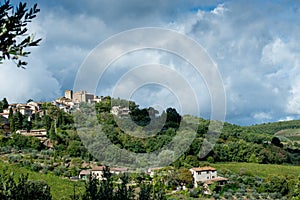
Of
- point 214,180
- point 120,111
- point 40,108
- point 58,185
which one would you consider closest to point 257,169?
point 214,180

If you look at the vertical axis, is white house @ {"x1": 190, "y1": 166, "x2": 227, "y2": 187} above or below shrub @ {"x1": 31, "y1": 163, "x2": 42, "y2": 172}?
below

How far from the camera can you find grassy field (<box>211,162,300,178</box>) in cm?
4372

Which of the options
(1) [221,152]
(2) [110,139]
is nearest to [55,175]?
(2) [110,139]

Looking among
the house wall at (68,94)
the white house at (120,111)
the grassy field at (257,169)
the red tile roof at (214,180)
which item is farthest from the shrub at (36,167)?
the house wall at (68,94)

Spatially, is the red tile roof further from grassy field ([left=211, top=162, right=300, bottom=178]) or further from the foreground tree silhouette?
the foreground tree silhouette

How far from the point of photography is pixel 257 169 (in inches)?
1805

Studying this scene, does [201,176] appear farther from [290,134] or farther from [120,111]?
[290,134]

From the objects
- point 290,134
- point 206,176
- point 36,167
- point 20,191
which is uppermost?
point 290,134

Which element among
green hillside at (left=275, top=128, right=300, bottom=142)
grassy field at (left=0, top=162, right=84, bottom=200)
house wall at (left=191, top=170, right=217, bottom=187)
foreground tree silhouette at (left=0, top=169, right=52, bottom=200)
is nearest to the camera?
foreground tree silhouette at (left=0, top=169, right=52, bottom=200)

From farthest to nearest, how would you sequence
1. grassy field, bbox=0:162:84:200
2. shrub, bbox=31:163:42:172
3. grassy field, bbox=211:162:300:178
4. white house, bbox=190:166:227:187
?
grassy field, bbox=211:162:300:178, white house, bbox=190:166:227:187, shrub, bbox=31:163:42:172, grassy field, bbox=0:162:84:200

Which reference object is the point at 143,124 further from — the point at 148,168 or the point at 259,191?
the point at 259,191

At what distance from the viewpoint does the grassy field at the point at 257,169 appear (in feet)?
143

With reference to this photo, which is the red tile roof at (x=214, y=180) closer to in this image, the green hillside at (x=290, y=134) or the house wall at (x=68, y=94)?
the house wall at (x=68, y=94)

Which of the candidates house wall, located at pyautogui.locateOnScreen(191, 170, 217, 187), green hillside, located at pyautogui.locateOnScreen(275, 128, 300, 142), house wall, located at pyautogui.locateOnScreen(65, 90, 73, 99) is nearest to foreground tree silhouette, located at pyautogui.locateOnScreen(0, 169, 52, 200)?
house wall, located at pyautogui.locateOnScreen(191, 170, 217, 187)
